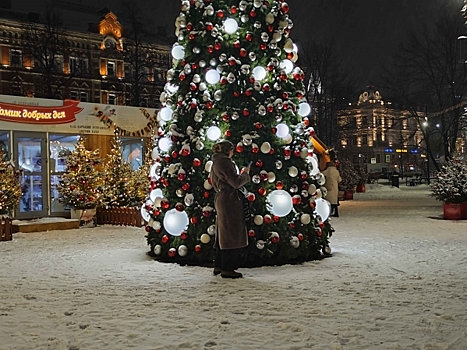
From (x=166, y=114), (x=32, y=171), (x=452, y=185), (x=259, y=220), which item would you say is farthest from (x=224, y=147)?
(x=32, y=171)

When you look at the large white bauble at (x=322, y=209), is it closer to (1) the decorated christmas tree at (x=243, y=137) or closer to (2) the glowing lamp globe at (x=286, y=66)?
(1) the decorated christmas tree at (x=243, y=137)

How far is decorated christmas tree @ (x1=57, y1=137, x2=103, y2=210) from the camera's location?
711 inches

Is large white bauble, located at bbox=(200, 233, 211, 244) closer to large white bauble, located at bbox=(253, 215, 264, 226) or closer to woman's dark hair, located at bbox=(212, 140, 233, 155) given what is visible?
large white bauble, located at bbox=(253, 215, 264, 226)

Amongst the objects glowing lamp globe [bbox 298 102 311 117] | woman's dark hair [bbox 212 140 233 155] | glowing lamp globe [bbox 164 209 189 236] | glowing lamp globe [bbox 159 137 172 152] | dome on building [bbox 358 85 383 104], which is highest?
dome on building [bbox 358 85 383 104]

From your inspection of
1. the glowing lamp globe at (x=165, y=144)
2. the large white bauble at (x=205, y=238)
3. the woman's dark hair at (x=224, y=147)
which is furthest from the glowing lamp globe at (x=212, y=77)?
the large white bauble at (x=205, y=238)

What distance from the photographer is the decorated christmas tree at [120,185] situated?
749 inches

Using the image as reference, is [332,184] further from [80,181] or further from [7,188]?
[7,188]

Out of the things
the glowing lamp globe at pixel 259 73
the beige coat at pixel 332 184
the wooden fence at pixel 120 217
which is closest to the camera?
the glowing lamp globe at pixel 259 73

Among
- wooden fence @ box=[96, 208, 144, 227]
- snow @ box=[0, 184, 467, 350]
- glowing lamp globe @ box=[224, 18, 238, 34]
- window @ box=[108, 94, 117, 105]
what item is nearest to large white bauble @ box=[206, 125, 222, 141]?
glowing lamp globe @ box=[224, 18, 238, 34]

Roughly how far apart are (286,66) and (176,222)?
3.43 m

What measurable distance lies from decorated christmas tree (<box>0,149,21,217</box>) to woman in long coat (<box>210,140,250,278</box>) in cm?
936

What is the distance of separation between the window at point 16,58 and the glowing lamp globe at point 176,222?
155 ft

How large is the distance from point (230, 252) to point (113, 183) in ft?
37.7

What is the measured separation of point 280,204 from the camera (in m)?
9.60
